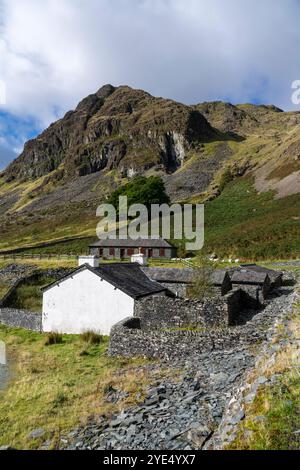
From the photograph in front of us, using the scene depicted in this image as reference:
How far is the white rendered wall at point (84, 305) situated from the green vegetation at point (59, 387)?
3033mm

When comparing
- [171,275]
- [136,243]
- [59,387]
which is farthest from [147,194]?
[59,387]

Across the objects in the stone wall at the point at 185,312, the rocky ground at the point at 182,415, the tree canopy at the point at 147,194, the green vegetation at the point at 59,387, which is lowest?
the green vegetation at the point at 59,387

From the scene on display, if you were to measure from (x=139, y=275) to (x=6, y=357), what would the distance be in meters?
14.2

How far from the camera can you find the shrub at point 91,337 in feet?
85.9

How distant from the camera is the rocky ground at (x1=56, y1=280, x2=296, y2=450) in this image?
978 centimetres

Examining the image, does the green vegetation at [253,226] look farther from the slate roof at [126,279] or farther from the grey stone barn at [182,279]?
the slate roof at [126,279]

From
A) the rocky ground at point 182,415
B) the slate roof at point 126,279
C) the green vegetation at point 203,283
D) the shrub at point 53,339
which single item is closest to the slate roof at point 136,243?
the slate roof at point 126,279

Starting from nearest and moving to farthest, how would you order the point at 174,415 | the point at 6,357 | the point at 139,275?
the point at 174,415, the point at 6,357, the point at 139,275

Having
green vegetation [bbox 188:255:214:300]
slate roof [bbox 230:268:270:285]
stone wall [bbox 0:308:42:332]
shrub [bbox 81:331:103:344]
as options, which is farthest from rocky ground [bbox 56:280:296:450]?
stone wall [bbox 0:308:42:332]

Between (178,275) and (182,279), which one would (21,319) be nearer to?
(178,275)

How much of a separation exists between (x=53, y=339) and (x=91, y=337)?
2.87 metres
